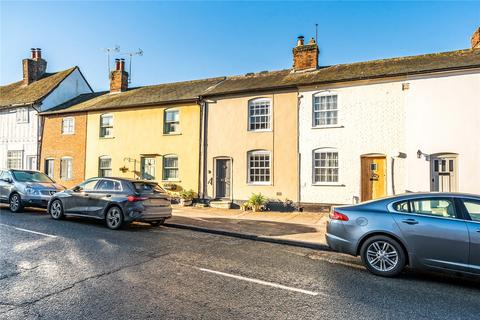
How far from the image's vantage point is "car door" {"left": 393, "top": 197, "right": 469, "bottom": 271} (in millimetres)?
5266

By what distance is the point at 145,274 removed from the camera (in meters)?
5.49

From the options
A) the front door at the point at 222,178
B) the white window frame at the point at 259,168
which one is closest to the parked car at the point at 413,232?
the white window frame at the point at 259,168

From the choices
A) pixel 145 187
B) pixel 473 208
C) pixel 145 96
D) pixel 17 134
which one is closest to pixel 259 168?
pixel 145 187

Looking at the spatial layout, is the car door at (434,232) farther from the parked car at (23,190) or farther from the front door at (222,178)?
the parked car at (23,190)

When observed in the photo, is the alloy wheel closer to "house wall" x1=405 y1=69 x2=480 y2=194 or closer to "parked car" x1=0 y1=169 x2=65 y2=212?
"house wall" x1=405 y1=69 x2=480 y2=194

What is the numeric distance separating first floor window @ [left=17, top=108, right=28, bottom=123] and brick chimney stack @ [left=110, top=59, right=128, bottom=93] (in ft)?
20.9

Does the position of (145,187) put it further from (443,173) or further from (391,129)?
(443,173)

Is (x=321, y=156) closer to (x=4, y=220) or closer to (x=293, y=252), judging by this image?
(x=293, y=252)

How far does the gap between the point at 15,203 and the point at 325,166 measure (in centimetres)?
1261

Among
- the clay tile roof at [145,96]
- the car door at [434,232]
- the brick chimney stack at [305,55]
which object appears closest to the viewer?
the car door at [434,232]

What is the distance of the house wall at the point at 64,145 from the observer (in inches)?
824

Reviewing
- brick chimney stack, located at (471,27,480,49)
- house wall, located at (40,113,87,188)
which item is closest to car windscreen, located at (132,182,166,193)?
house wall, located at (40,113,87,188)

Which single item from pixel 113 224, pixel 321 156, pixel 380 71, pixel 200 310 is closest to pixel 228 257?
pixel 200 310

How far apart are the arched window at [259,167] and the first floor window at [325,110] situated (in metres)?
2.83
